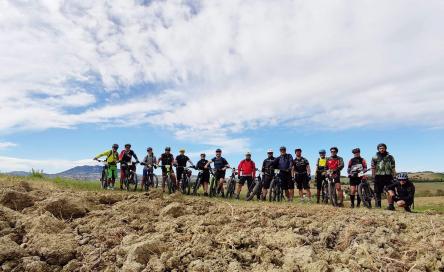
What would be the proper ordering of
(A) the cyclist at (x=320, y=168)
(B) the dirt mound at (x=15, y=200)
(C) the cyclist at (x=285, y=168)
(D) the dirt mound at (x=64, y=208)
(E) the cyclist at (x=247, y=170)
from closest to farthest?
(D) the dirt mound at (x=64, y=208) < (B) the dirt mound at (x=15, y=200) < (A) the cyclist at (x=320, y=168) < (C) the cyclist at (x=285, y=168) < (E) the cyclist at (x=247, y=170)

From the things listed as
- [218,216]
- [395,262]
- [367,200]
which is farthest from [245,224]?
[367,200]

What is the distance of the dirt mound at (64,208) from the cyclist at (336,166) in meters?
9.62

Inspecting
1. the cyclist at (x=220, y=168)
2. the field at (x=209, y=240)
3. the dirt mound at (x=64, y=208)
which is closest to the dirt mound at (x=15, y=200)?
the field at (x=209, y=240)

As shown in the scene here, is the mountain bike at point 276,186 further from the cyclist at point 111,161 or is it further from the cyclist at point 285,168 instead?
the cyclist at point 111,161

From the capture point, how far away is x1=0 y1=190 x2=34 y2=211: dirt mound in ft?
28.6

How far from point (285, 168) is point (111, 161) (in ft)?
26.8

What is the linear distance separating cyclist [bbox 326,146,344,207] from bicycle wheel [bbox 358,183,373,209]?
0.75 metres

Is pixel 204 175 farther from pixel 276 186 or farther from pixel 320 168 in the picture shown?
pixel 320 168

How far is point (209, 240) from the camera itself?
5.89 metres

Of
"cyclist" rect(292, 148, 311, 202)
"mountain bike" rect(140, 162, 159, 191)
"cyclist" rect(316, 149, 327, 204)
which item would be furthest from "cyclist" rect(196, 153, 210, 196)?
"cyclist" rect(316, 149, 327, 204)

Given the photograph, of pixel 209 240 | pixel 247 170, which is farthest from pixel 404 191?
pixel 209 240

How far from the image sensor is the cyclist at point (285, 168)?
Result: 16562mm

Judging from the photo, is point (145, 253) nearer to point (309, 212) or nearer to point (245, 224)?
point (245, 224)

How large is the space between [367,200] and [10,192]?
11.2 metres
